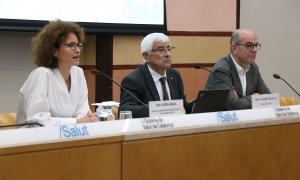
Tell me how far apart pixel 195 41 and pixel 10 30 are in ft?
6.47

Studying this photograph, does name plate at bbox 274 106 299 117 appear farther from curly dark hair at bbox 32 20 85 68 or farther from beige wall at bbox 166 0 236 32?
beige wall at bbox 166 0 236 32

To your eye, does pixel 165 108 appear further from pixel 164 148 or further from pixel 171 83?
pixel 171 83

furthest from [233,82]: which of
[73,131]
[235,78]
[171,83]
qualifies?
[73,131]

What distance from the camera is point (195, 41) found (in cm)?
499

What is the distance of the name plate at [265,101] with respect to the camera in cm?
254

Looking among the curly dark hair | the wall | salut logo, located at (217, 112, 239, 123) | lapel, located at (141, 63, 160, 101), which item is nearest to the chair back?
the curly dark hair

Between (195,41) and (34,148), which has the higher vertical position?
(195,41)

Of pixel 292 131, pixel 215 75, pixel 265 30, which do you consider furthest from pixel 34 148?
pixel 265 30

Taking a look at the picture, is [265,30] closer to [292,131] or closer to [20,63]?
[20,63]

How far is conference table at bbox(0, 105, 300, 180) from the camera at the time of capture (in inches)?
67.8

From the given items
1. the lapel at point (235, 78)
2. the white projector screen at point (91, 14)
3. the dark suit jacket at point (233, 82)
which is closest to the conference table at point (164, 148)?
the dark suit jacket at point (233, 82)

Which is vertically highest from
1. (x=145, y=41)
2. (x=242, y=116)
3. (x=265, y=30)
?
(x=265, y=30)

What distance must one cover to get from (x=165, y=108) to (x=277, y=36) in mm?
3842

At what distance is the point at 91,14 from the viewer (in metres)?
4.14
